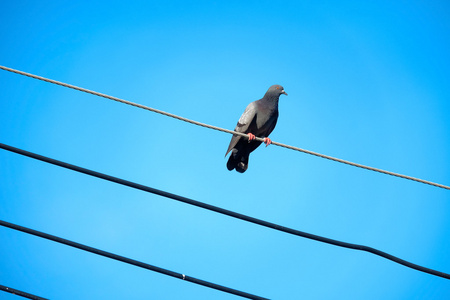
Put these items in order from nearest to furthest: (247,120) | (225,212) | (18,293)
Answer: (18,293) → (225,212) → (247,120)

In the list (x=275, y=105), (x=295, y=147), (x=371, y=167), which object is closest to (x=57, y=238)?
(x=295, y=147)

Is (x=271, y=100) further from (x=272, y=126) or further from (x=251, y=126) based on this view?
(x=251, y=126)

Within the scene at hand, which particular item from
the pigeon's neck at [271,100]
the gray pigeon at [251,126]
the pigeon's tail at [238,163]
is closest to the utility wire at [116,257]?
the gray pigeon at [251,126]

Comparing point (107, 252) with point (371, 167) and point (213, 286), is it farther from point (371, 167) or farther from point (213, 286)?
point (371, 167)

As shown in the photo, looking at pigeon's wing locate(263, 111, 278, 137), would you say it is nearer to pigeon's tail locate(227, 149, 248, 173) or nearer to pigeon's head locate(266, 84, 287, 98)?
pigeon's head locate(266, 84, 287, 98)

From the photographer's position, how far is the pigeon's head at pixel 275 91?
8.67m

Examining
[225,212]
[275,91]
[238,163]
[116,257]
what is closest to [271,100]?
[275,91]

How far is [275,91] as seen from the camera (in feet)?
28.5

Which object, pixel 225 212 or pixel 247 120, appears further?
pixel 247 120

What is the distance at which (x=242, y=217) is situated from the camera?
13.1ft

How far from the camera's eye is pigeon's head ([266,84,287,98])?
28.5 ft

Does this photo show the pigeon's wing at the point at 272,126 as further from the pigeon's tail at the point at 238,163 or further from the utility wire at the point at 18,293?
the utility wire at the point at 18,293

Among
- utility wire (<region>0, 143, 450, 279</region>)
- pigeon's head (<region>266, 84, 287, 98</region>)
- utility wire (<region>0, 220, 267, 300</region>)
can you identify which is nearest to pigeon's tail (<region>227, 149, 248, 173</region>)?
pigeon's head (<region>266, 84, 287, 98</region>)

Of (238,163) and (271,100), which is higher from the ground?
(271,100)
